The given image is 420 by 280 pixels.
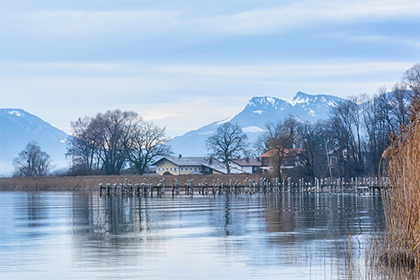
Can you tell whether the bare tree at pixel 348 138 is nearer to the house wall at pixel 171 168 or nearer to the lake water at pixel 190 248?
the house wall at pixel 171 168

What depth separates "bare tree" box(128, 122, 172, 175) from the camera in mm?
113438

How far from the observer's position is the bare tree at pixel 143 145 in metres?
113

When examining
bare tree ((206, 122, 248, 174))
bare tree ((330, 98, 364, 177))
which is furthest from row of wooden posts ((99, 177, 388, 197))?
bare tree ((206, 122, 248, 174))

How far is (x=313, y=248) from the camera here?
20.7 meters

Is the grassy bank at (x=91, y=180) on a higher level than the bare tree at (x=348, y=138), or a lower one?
lower

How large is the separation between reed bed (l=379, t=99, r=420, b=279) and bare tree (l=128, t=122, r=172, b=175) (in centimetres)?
9703

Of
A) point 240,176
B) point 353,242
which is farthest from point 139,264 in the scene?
point 240,176

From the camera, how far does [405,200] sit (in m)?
14.7

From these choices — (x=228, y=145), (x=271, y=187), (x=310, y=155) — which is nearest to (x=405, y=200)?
(x=271, y=187)

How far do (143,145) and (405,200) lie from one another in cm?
10193

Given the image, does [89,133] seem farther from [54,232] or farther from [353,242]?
[353,242]

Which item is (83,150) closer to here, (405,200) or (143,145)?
(143,145)

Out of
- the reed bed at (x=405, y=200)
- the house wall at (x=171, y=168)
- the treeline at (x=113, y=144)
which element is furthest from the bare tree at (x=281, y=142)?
the reed bed at (x=405, y=200)

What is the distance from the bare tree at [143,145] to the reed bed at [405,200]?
97.0 m
